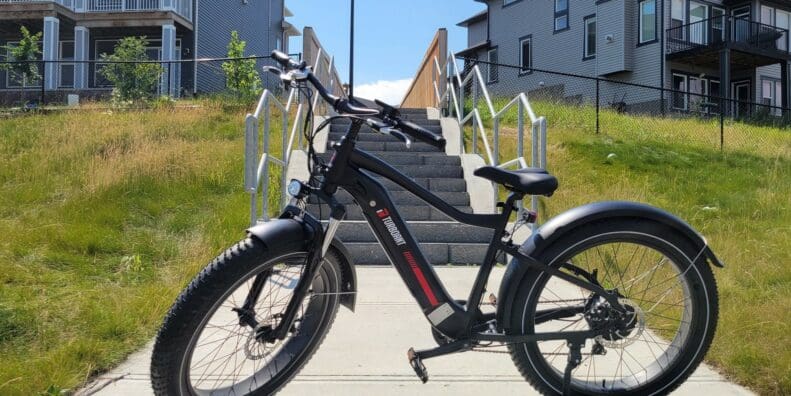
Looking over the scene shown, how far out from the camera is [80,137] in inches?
364

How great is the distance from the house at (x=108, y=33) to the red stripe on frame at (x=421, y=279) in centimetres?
1679

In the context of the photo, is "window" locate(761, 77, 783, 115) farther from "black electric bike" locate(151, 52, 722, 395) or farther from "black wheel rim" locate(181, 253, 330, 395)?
"black wheel rim" locate(181, 253, 330, 395)

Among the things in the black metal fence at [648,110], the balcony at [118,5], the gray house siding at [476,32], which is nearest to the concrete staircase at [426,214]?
the black metal fence at [648,110]

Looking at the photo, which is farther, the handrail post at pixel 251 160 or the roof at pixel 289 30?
the roof at pixel 289 30

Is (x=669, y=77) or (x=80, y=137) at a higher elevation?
(x=669, y=77)

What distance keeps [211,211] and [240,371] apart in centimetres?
435

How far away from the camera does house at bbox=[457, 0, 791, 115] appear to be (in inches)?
833

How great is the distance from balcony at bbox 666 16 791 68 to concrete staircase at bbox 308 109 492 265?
1629cm

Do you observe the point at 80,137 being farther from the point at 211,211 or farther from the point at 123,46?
the point at 123,46

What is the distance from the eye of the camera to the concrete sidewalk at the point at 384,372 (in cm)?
273

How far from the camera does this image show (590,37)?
76.7 ft

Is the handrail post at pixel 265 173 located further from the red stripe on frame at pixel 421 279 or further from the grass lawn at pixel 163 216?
the red stripe on frame at pixel 421 279

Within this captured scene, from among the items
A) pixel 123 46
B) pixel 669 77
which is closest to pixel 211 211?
pixel 123 46

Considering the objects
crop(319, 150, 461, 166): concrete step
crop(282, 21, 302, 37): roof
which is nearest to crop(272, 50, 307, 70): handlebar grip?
crop(319, 150, 461, 166): concrete step
